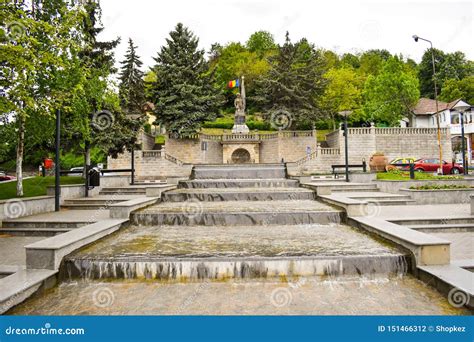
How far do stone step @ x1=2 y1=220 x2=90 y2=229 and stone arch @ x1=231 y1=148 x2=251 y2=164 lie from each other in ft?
100

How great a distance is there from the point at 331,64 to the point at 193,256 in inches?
2821

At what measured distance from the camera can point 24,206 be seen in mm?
11781

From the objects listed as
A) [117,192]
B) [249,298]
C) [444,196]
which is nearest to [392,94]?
[444,196]

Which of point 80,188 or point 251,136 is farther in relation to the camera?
point 251,136

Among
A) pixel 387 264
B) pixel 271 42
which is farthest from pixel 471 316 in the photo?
pixel 271 42

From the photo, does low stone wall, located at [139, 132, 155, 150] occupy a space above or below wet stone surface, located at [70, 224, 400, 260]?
above

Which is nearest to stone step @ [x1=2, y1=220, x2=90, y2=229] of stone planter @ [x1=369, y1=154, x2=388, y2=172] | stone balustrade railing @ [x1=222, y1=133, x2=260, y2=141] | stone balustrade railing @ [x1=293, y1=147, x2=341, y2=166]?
stone planter @ [x1=369, y1=154, x2=388, y2=172]

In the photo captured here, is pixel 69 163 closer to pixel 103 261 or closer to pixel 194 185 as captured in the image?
pixel 194 185

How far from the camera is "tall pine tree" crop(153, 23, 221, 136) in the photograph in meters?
35.8

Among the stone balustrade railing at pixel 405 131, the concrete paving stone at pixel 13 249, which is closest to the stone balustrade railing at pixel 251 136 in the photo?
the stone balustrade railing at pixel 405 131

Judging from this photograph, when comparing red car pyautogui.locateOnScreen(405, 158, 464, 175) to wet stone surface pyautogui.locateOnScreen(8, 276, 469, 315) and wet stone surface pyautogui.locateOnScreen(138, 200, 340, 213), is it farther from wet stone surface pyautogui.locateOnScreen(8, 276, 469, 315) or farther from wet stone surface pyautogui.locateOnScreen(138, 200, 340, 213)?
wet stone surface pyautogui.locateOnScreen(8, 276, 469, 315)

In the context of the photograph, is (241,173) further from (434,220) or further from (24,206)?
(434,220)

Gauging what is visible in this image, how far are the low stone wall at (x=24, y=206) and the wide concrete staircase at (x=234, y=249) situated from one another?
15.3ft

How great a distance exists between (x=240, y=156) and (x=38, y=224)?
3129cm
